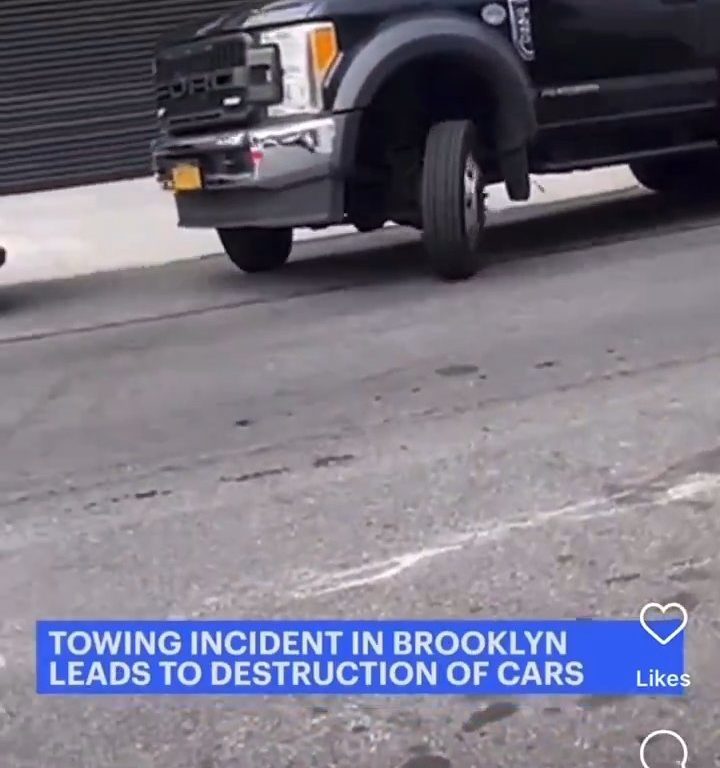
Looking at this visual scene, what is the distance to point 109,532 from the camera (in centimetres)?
534

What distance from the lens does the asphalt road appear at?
386 cm

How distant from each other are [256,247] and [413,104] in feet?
5.10

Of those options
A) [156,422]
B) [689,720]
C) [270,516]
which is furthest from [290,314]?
[689,720]

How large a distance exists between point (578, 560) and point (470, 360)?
246 centimetres

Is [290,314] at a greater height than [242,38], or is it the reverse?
[242,38]

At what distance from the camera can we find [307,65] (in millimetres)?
8484

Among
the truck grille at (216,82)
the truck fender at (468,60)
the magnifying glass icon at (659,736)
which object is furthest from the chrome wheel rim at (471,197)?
the magnifying glass icon at (659,736)

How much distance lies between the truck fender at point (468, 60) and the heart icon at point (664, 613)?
14.6 ft

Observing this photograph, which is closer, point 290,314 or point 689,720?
point 689,720

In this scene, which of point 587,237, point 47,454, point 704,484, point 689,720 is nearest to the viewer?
point 689,720

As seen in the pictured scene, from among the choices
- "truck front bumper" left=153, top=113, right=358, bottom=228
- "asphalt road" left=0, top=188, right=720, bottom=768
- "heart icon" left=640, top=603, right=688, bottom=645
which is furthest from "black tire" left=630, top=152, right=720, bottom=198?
"heart icon" left=640, top=603, right=688, bottom=645

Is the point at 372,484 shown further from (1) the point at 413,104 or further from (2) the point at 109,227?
(2) the point at 109,227

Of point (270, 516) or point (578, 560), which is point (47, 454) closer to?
point (270, 516)

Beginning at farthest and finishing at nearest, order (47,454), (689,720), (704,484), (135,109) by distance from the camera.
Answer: (135,109)
(47,454)
(704,484)
(689,720)
